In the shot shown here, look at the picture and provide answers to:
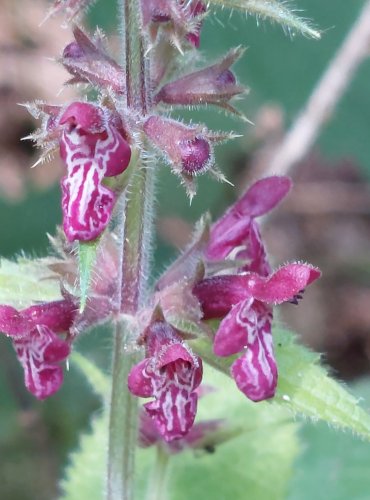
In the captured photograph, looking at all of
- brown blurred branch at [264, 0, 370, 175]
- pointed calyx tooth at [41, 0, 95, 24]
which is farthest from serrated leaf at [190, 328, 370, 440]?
brown blurred branch at [264, 0, 370, 175]

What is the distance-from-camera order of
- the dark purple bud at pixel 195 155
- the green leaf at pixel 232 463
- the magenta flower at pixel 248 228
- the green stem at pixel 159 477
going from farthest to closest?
the green leaf at pixel 232 463 < the green stem at pixel 159 477 < the magenta flower at pixel 248 228 < the dark purple bud at pixel 195 155

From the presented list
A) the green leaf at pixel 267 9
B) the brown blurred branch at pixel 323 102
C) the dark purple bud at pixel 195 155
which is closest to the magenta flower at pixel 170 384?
the dark purple bud at pixel 195 155

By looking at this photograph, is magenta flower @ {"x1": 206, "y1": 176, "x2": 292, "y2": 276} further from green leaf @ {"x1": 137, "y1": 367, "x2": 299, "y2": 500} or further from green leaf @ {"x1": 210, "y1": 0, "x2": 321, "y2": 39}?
green leaf @ {"x1": 210, "y1": 0, "x2": 321, "y2": 39}

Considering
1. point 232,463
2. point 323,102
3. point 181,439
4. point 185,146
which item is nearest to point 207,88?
point 185,146

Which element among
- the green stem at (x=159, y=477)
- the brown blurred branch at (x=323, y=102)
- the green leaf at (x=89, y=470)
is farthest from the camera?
the brown blurred branch at (x=323, y=102)

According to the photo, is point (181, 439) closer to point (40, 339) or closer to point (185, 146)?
point (40, 339)

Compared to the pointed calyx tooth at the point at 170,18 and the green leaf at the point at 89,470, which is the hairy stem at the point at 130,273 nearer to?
the pointed calyx tooth at the point at 170,18

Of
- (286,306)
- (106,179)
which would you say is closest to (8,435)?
(286,306)
